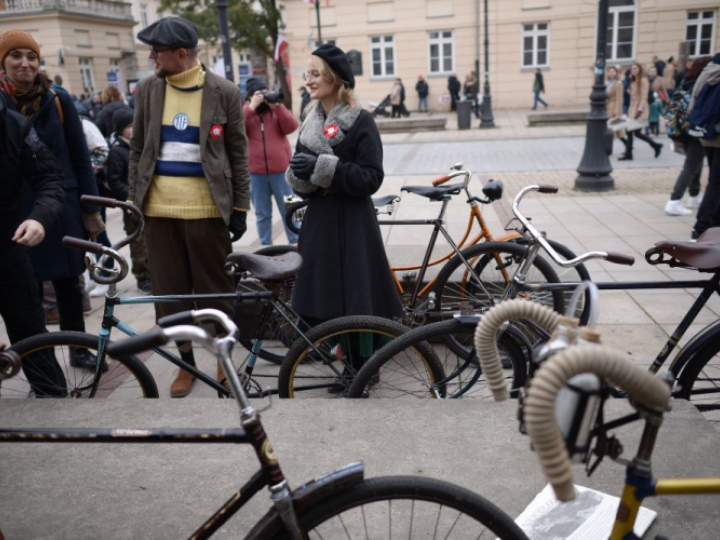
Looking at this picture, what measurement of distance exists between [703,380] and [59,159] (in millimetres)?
3747

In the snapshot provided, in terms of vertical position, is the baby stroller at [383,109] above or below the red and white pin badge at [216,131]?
below

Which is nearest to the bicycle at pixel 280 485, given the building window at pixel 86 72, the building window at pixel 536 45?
the building window at pixel 536 45

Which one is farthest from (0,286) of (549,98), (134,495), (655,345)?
(549,98)

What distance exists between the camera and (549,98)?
98.1 ft

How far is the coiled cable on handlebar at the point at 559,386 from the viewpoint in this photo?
123 centimetres

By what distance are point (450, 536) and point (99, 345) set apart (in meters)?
2.00

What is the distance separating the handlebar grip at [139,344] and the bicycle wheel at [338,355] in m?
1.71

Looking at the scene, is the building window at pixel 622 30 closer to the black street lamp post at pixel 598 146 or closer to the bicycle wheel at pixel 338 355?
the black street lamp post at pixel 598 146

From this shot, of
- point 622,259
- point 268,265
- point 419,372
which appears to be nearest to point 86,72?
point 268,265

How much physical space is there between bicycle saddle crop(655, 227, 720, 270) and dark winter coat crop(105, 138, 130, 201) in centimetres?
454

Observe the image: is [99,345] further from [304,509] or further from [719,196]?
[719,196]

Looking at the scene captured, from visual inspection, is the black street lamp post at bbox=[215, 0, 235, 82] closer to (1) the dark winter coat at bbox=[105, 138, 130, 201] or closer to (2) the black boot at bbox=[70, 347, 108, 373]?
(1) the dark winter coat at bbox=[105, 138, 130, 201]

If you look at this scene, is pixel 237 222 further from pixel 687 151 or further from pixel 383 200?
pixel 687 151

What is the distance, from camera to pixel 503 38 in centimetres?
3000
